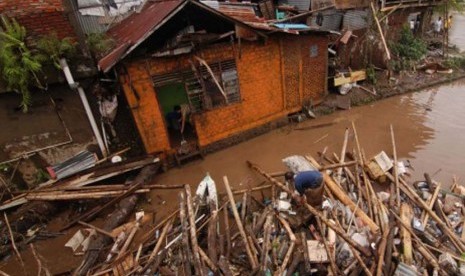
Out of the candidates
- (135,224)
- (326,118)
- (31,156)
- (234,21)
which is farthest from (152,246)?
(326,118)

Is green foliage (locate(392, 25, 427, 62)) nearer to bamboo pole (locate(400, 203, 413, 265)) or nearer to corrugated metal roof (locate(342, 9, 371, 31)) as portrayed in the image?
corrugated metal roof (locate(342, 9, 371, 31))

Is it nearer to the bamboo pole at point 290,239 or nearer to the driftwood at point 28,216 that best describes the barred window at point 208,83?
the bamboo pole at point 290,239

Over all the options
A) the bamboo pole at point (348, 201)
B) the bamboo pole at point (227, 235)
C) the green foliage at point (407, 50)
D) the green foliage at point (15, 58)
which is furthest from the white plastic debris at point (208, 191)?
the green foliage at point (407, 50)

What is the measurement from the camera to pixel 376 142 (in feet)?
33.2

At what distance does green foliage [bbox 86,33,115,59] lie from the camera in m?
8.90

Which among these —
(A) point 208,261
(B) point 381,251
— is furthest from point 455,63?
(A) point 208,261

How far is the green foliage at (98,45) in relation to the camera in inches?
350

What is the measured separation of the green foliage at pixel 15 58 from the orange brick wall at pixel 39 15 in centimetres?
24

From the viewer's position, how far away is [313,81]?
1205cm

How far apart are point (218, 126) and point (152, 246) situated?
5105 mm

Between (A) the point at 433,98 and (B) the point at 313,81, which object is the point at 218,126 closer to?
(B) the point at 313,81

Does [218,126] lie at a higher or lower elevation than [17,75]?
lower

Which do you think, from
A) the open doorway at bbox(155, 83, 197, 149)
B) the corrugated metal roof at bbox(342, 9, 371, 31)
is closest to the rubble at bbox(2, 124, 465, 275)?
the open doorway at bbox(155, 83, 197, 149)

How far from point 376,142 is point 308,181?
538 centimetres
